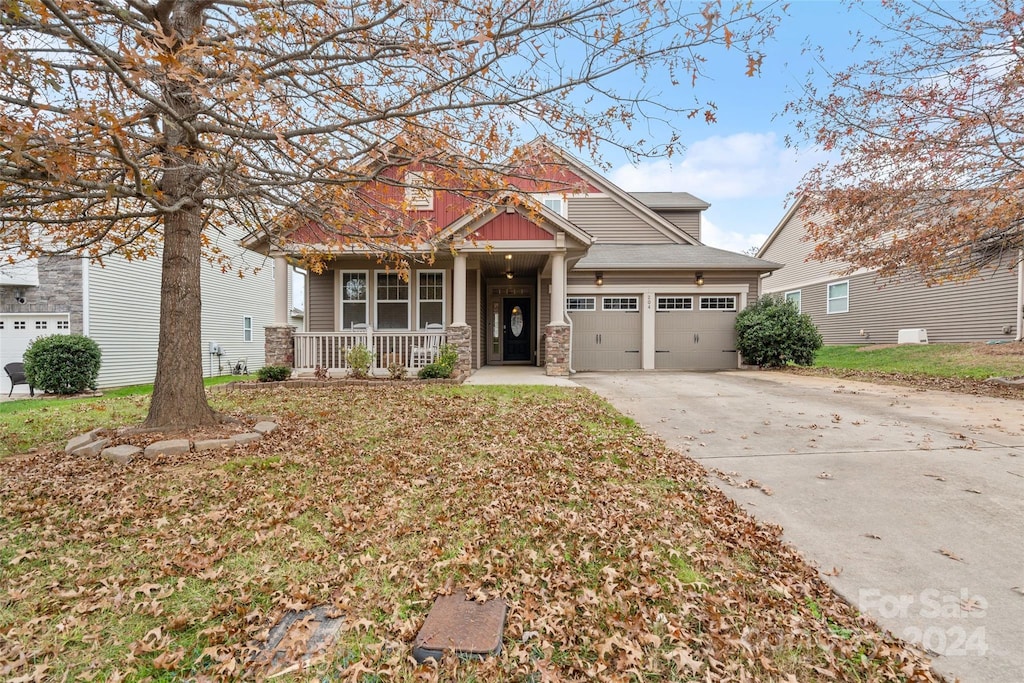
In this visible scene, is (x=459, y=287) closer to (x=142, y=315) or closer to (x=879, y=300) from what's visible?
(x=142, y=315)

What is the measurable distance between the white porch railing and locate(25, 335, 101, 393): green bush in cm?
563

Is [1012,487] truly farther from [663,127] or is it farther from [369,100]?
[369,100]

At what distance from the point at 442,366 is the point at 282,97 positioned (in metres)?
6.37

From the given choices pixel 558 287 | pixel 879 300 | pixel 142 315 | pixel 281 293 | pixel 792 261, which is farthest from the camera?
pixel 792 261

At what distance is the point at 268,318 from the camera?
2222 cm

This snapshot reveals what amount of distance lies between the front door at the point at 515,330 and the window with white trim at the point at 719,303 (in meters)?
5.57

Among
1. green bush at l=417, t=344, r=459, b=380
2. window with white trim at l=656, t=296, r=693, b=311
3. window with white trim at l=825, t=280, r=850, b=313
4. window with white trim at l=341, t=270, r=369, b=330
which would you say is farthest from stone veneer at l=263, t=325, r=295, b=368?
window with white trim at l=825, t=280, r=850, b=313

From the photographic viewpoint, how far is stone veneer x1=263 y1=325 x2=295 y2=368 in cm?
1062

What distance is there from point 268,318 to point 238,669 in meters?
23.2

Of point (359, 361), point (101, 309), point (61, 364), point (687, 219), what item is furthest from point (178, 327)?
point (687, 219)

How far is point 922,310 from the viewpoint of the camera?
1584cm

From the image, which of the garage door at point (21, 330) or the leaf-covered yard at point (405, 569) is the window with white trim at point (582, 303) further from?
the garage door at point (21, 330)

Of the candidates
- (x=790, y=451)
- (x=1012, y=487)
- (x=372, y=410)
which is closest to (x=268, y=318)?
(x=372, y=410)

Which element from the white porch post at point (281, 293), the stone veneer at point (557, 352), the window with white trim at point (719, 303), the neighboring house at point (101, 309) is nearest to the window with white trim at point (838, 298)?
the window with white trim at point (719, 303)
